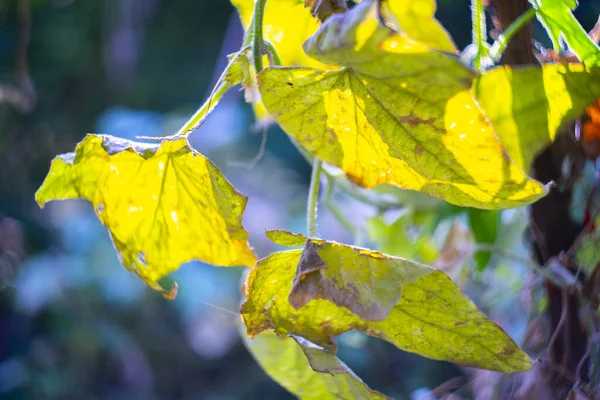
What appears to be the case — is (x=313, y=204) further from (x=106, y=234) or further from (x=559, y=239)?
(x=106, y=234)

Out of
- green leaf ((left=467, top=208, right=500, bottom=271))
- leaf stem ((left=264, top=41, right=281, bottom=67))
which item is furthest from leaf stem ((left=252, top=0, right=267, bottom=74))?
green leaf ((left=467, top=208, right=500, bottom=271))

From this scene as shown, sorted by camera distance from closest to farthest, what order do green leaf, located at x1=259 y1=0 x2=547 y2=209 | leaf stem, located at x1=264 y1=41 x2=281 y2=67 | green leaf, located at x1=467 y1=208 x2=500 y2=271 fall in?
green leaf, located at x1=259 y1=0 x2=547 y2=209, leaf stem, located at x1=264 y1=41 x2=281 y2=67, green leaf, located at x1=467 y1=208 x2=500 y2=271

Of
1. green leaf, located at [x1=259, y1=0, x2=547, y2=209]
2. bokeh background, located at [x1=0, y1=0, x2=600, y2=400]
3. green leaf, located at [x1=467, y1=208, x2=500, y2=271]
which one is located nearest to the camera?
green leaf, located at [x1=259, y1=0, x2=547, y2=209]

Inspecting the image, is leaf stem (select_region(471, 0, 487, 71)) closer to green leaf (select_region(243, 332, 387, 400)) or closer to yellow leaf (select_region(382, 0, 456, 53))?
yellow leaf (select_region(382, 0, 456, 53))

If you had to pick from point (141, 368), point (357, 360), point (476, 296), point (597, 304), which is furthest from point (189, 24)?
point (597, 304)

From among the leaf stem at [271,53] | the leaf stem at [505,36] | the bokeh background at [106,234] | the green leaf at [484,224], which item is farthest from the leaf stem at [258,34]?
the bokeh background at [106,234]

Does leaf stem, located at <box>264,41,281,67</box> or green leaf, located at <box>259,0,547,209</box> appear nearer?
green leaf, located at <box>259,0,547,209</box>

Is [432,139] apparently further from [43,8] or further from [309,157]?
[43,8]
